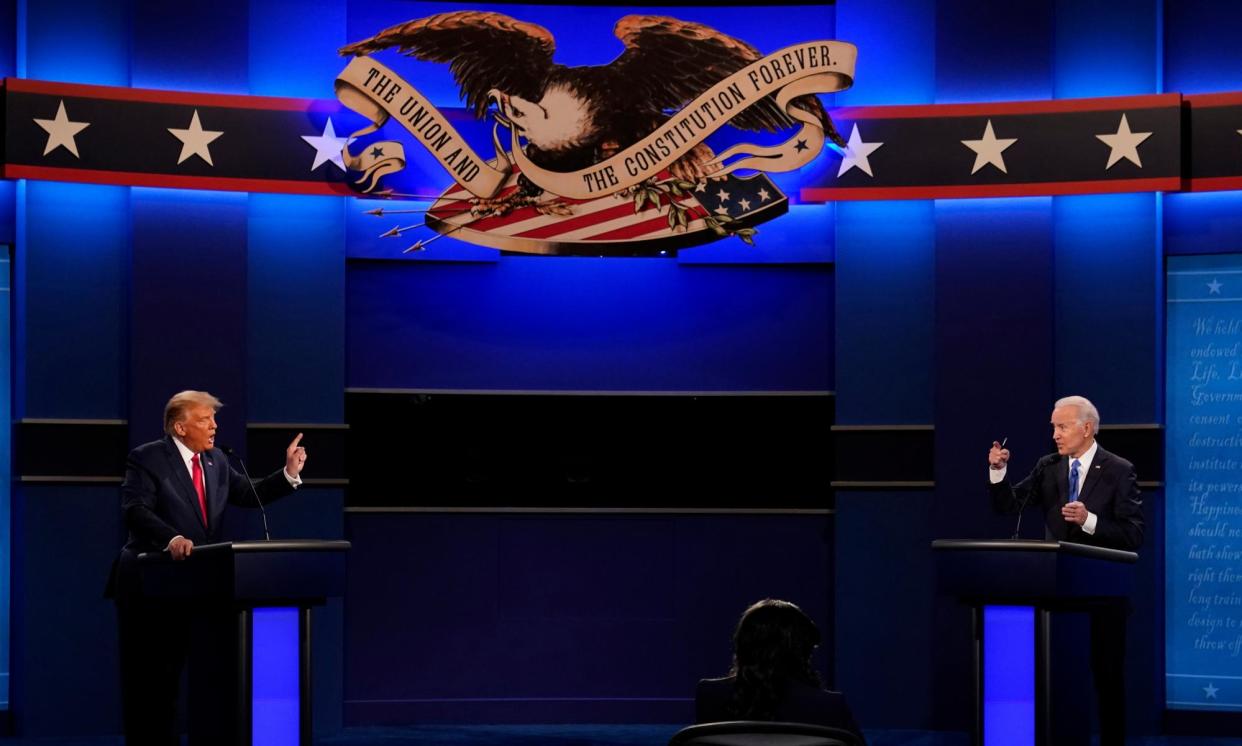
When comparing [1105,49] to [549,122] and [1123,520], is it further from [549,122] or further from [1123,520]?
[549,122]

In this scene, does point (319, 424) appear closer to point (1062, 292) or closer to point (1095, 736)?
point (1062, 292)

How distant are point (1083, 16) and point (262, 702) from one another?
4888 mm

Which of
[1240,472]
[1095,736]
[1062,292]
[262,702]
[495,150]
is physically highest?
[495,150]

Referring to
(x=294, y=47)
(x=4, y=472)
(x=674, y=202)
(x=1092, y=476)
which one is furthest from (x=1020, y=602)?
(x=4, y=472)

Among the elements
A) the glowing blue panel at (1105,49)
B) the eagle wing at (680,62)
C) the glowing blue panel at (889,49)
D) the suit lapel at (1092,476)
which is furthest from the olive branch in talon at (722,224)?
the suit lapel at (1092,476)

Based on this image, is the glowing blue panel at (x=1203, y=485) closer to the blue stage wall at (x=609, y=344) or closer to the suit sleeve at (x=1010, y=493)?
the blue stage wall at (x=609, y=344)

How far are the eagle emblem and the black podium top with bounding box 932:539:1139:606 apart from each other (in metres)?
2.40

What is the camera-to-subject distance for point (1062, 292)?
21.9 feet

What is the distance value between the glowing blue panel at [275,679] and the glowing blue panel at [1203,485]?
416cm

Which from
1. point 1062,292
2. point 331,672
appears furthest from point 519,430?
point 1062,292

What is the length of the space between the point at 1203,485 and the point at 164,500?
4.75 m

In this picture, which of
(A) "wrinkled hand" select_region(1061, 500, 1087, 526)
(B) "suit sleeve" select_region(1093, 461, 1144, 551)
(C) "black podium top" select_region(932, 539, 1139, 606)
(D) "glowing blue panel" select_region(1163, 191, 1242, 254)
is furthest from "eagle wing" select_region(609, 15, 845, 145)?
(C) "black podium top" select_region(932, 539, 1139, 606)

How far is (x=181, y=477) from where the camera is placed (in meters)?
5.23

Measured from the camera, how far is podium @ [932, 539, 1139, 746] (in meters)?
4.75
